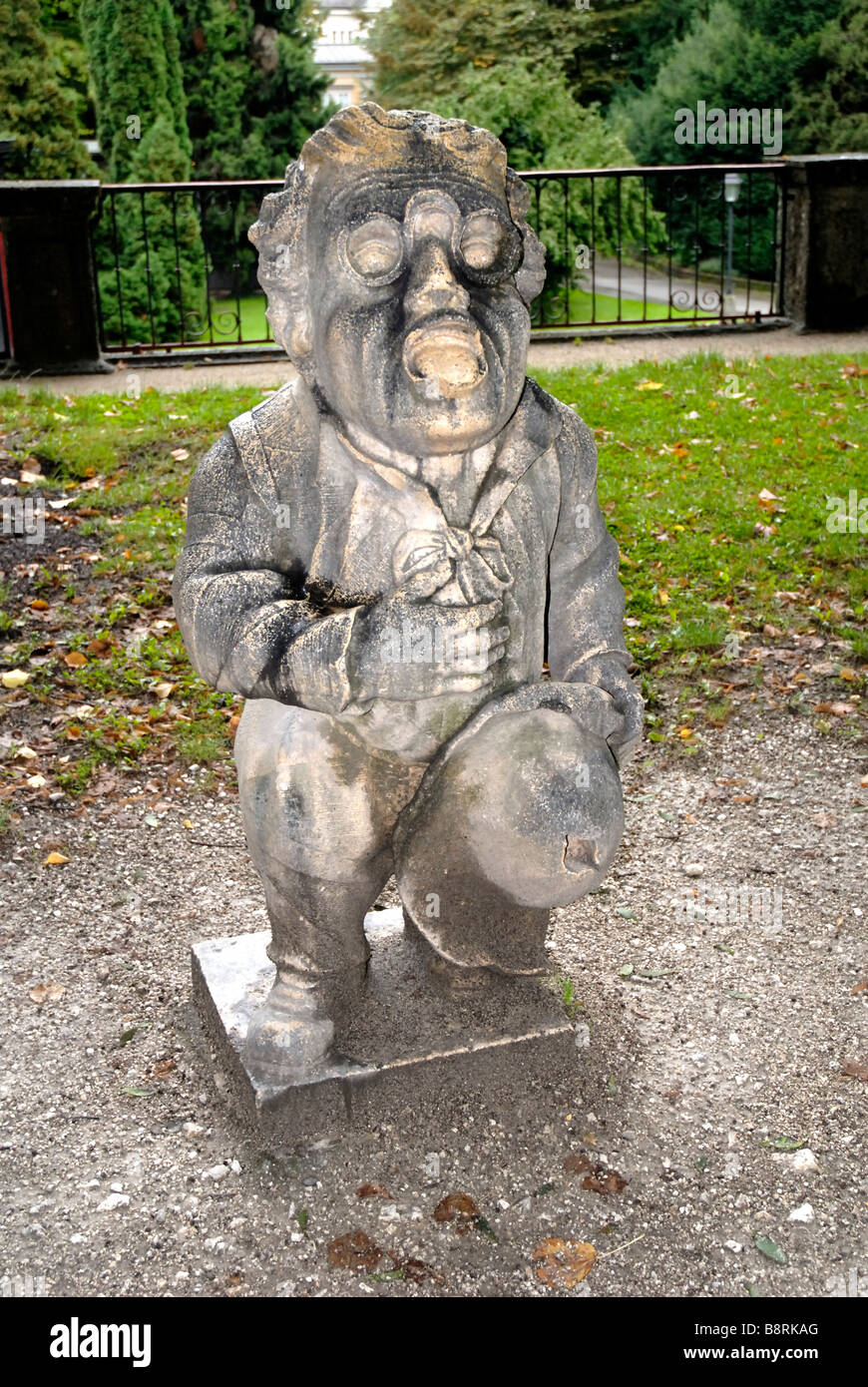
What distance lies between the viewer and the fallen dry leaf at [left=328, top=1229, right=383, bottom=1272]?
3.08m

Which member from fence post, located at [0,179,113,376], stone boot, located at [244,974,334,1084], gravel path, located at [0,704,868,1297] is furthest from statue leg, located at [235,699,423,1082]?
fence post, located at [0,179,113,376]

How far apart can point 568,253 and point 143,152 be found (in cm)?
693

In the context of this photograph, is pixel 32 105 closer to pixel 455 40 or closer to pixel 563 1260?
pixel 455 40

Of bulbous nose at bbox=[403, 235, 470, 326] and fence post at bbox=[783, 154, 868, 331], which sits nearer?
bulbous nose at bbox=[403, 235, 470, 326]

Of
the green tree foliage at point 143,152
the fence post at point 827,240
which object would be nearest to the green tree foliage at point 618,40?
the green tree foliage at point 143,152

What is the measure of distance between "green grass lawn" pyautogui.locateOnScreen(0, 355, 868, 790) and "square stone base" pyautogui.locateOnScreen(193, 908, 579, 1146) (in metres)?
2.25

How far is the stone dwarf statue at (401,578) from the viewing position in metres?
2.90

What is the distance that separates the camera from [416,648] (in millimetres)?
2924

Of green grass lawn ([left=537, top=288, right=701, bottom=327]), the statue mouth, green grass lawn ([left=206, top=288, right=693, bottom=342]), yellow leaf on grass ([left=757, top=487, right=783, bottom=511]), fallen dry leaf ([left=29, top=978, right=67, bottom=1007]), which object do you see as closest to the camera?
the statue mouth

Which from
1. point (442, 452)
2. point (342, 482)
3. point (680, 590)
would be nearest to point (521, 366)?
point (442, 452)

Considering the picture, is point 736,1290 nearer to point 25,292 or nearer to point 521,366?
point 521,366

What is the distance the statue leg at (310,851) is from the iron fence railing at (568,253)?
17.9 ft

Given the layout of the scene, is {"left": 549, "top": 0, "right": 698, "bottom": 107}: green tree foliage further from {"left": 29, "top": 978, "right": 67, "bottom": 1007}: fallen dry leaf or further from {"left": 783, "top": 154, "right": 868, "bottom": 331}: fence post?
{"left": 29, "top": 978, "right": 67, "bottom": 1007}: fallen dry leaf

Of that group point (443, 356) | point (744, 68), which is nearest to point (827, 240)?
Result: point (443, 356)
